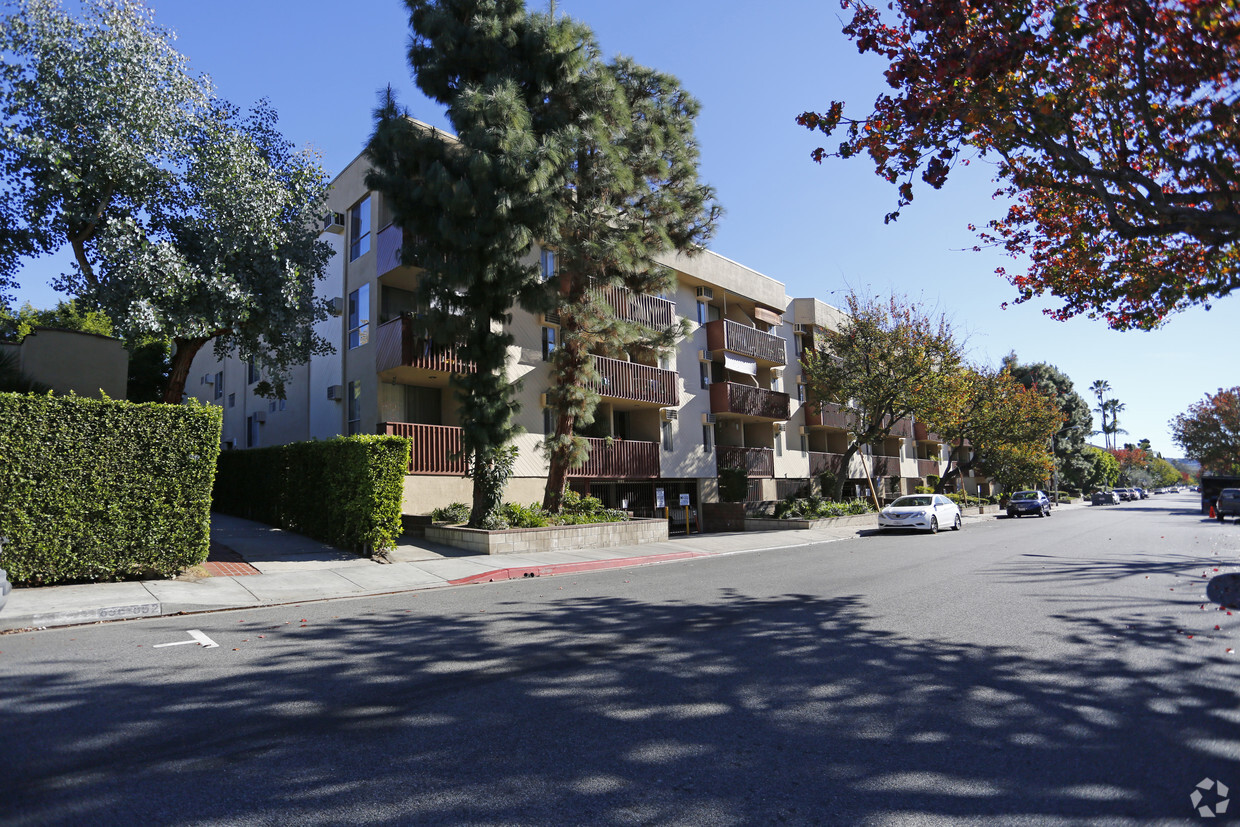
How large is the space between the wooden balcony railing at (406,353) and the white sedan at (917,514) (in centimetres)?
1568

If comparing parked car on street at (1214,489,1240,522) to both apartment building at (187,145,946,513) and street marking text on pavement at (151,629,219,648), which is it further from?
street marking text on pavement at (151,629,219,648)

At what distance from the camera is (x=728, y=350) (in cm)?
3066


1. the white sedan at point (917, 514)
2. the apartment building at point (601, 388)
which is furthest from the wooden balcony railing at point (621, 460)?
the white sedan at point (917, 514)

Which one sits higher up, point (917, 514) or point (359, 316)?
point (359, 316)

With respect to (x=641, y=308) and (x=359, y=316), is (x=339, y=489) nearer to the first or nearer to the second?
(x=359, y=316)

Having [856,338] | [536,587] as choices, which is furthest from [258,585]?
[856,338]

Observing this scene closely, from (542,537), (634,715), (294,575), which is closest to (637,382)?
(542,537)

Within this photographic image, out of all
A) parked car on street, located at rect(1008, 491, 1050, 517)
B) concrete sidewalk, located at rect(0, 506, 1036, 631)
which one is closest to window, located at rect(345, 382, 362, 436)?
concrete sidewalk, located at rect(0, 506, 1036, 631)

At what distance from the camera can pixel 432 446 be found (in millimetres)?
19828

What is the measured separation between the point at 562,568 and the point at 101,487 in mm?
7918

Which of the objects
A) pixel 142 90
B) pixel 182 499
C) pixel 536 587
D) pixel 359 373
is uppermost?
pixel 142 90

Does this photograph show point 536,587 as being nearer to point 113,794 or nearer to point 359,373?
point 113,794

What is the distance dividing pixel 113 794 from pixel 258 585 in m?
8.40

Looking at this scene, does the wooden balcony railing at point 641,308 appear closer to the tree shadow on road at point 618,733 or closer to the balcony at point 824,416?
the balcony at point 824,416
